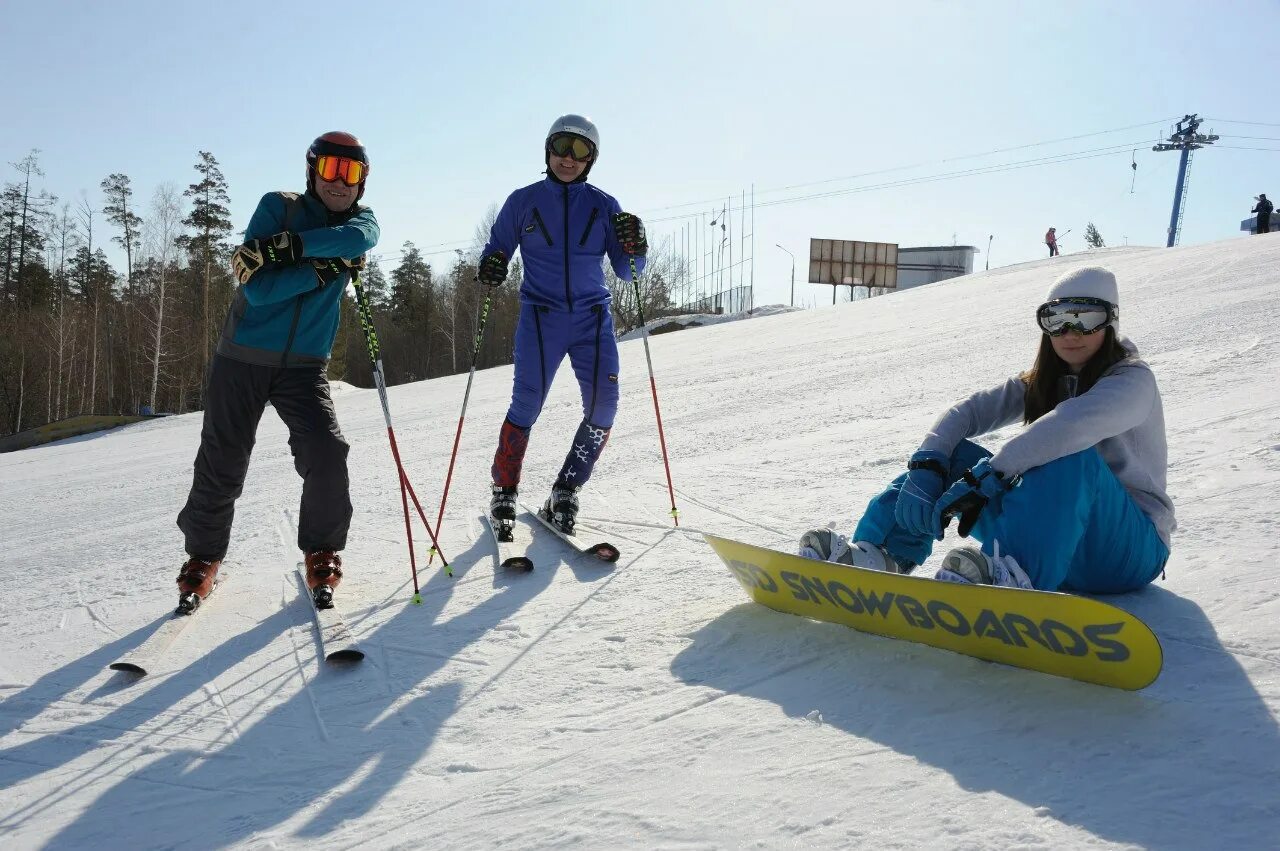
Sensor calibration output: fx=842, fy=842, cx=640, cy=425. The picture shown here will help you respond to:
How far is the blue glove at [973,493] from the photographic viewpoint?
2365 millimetres

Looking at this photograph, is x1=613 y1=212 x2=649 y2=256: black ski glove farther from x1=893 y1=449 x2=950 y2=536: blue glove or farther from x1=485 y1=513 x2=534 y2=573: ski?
x1=893 y1=449 x2=950 y2=536: blue glove

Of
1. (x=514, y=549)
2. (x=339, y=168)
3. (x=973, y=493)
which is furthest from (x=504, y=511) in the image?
(x=973, y=493)

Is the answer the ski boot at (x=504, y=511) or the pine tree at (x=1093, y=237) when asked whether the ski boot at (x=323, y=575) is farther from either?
the pine tree at (x=1093, y=237)

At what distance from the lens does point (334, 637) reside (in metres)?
2.96

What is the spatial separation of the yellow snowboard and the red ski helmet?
2218mm

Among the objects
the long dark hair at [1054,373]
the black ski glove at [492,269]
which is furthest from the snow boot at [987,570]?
the black ski glove at [492,269]

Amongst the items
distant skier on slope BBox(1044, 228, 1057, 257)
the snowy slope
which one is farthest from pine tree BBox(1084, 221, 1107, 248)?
the snowy slope

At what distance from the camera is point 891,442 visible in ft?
17.6

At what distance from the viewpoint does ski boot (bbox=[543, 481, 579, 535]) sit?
425 cm

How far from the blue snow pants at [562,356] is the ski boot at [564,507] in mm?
363

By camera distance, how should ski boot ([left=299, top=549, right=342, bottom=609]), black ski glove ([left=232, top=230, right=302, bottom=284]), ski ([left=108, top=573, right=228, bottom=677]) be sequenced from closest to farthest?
ski ([left=108, top=573, right=228, bottom=677]), black ski glove ([left=232, top=230, right=302, bottom=284]), ski boot ([left=299, top=549, right=342, bottom=609])

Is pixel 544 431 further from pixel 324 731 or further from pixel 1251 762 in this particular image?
pixel 1251 762

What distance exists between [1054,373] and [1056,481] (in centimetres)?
53

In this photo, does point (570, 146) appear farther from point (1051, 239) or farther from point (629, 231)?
point (1051, 239)
